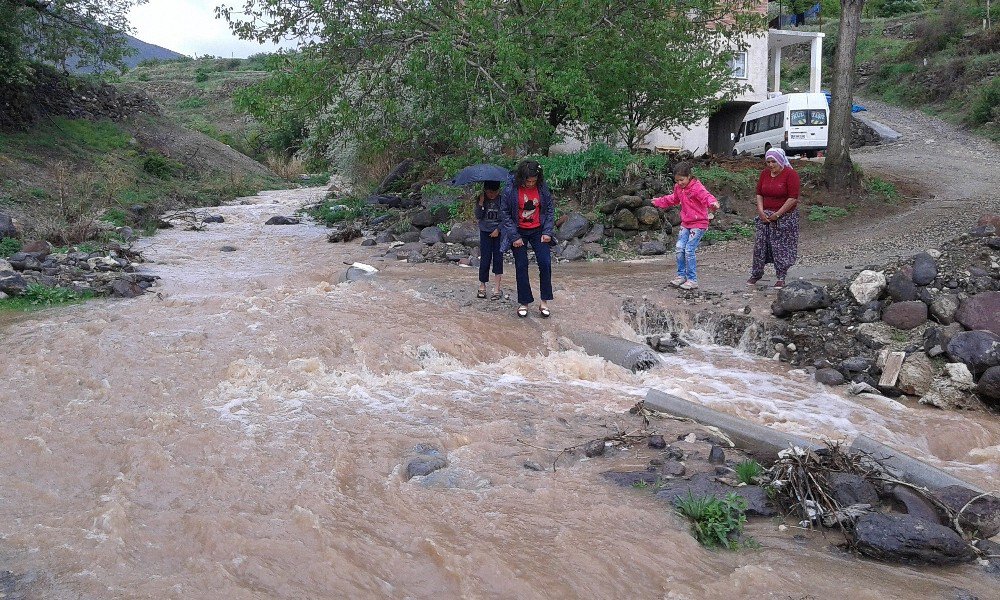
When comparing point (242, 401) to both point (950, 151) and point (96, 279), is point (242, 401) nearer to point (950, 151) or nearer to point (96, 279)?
point (96, 279)

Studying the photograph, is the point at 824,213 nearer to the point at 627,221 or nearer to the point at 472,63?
the point at 627,221

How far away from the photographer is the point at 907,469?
15.4 ft

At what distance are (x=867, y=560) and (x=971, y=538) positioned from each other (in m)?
0.68

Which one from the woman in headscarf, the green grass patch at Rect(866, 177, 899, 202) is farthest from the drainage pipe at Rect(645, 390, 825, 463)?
the green grass patch at Rect(866, 177, 899, 202)


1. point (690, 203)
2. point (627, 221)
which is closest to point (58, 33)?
point (627, 221)

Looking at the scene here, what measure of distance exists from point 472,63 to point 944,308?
8.66 metres

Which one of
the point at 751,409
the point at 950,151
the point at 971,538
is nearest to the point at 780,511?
the point at 971,538

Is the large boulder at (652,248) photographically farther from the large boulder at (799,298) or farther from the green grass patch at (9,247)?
the green grass patch at (9,247)

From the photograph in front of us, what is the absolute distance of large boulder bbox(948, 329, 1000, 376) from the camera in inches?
261

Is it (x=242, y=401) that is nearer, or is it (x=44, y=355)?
(x=242, y=401)

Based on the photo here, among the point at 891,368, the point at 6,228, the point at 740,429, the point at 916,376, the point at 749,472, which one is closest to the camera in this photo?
the point at 749,472

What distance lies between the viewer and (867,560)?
3.69 m

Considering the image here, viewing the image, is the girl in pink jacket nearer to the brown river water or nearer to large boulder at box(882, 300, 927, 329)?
the brown river water

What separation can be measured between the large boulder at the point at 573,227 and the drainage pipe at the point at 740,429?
836cm
